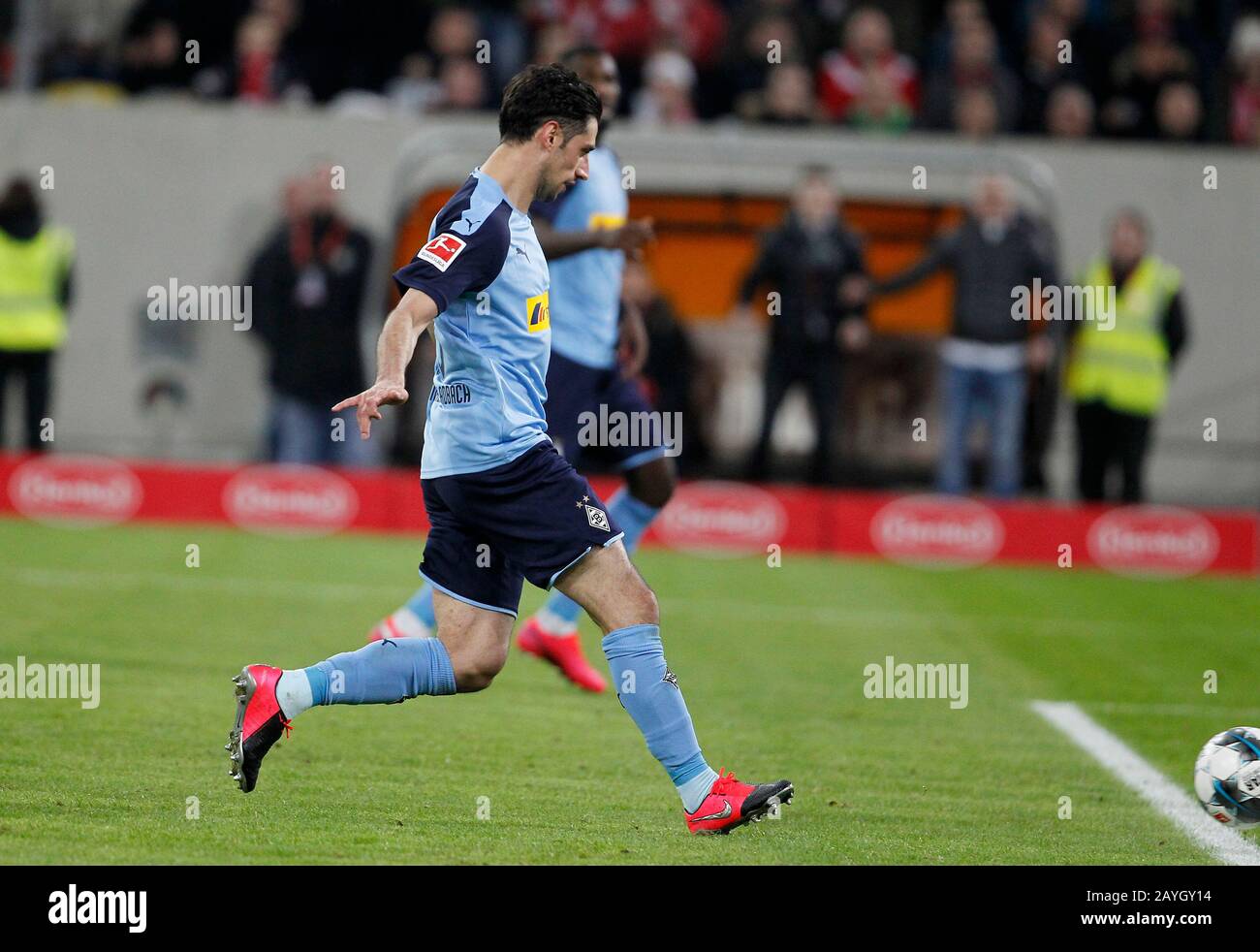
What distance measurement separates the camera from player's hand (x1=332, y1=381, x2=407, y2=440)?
185 inches

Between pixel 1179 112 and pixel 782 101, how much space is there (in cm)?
343

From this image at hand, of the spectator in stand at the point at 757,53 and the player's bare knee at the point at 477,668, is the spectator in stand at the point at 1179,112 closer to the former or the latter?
the spectator in stand at the point at 757,53

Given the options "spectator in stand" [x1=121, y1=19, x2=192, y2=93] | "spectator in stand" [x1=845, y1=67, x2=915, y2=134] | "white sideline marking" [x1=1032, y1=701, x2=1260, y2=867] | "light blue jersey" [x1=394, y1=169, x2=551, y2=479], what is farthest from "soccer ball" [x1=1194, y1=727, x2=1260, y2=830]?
"spectator in stand" [x1=121, y1=19, x2=192, y2=93]

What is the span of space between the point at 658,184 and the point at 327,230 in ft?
10.4

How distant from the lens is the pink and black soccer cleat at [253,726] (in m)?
5.50

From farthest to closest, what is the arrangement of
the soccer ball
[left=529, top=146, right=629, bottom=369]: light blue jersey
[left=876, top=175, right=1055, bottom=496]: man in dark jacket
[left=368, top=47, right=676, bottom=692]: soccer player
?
1. [left=876, top=175, right=1055, bottom=496]: man in dark jacket
2. [left=529, top=146, right=629, bottom=369]: light blue jersey
3. [left=368, top=47, right=676, bottom=692]: soccer player
4. the soccer ball

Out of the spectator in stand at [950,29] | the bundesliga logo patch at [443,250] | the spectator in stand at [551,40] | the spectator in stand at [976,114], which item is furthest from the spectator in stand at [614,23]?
the bundesliga logo patch at [443,250]

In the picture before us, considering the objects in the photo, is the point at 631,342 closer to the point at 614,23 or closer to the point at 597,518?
the point at 597,518

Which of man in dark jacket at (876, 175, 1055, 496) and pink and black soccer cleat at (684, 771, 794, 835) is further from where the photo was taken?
man in dark jacket at (876, 175, 1055, 496)

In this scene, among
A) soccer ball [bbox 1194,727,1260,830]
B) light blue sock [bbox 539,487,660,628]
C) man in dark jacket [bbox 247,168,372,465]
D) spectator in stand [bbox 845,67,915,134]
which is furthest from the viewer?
spectator in stand [bbox 845,67,915,134]

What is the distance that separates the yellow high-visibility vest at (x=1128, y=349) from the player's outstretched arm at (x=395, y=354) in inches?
390

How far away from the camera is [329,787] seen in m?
5.93

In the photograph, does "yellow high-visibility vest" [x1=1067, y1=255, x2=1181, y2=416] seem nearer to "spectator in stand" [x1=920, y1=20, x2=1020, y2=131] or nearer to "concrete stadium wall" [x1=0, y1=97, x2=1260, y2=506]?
"concrete stadium wall" [x1=0, y1=97, x2=1260, y2=506]
